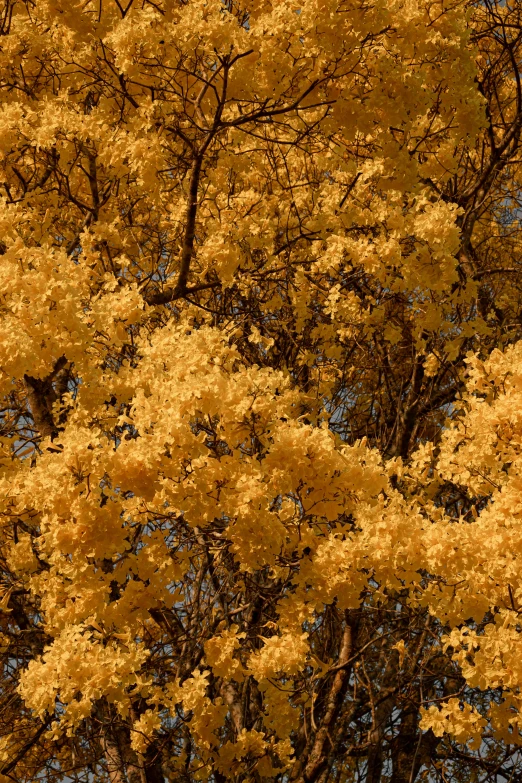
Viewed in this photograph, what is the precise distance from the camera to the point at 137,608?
5648 mm

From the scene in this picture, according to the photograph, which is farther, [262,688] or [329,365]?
[329,365]

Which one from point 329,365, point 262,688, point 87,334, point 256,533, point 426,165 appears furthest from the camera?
point 329,365

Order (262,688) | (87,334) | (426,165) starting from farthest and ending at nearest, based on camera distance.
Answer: (426,165) → (262,688) → (87,334)

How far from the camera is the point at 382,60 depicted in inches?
245

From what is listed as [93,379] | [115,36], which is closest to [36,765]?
[93,379]

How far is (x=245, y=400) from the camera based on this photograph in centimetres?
476

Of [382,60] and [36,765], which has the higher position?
[382,60]

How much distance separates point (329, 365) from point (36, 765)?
4208mm

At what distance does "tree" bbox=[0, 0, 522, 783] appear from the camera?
492cm

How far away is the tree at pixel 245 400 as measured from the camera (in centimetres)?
492

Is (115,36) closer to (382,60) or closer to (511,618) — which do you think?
(382,60)

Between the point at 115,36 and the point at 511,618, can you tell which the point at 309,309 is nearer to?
the point at 115,36

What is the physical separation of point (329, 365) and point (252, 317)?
3.08 ft

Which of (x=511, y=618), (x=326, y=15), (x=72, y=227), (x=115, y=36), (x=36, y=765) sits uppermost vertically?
(x=72, y=227)
